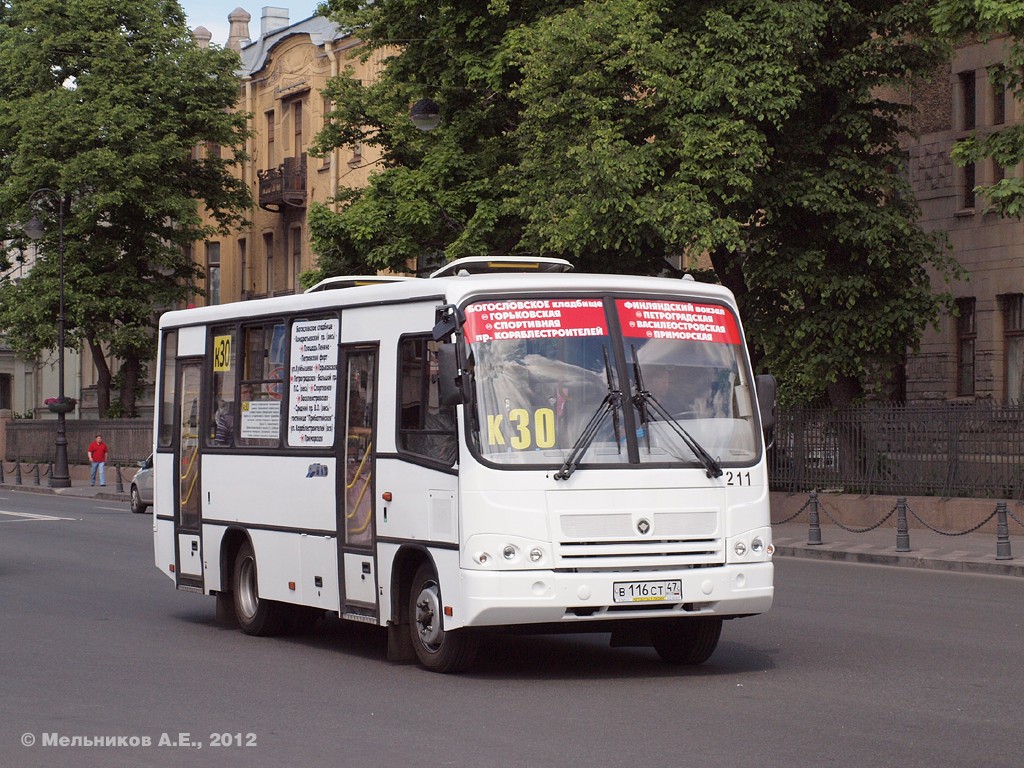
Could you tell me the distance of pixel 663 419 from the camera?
37.3ft

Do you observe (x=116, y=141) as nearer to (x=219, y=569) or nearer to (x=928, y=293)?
(x=928, y=293)

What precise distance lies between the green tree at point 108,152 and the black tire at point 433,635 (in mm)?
43611

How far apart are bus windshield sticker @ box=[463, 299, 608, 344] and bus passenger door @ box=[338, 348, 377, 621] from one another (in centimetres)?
129

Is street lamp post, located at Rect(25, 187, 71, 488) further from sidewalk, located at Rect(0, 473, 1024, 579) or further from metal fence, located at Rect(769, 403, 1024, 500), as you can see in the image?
sidewalk, located at Rect(0, 473, 1024, 579)

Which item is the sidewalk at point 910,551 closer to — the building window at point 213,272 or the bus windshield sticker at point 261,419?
the bus windshield sticker at point 261,419

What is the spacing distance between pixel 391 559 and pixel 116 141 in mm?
44658

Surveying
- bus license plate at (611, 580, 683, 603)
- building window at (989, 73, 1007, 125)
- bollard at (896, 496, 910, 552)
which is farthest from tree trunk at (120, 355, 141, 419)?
bus license plate at (611, 580, 683, 603)

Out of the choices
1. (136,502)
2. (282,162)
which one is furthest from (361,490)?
(282,162)

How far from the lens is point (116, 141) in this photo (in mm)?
54094

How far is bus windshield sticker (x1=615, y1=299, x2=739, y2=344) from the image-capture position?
456 inches

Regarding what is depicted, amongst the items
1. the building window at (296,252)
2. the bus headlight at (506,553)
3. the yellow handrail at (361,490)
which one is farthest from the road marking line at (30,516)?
the bus headlight at (506,553)

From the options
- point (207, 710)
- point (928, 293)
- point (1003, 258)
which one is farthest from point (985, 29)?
point (207, 710)

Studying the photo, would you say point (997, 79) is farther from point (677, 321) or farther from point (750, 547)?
point (750, 547)

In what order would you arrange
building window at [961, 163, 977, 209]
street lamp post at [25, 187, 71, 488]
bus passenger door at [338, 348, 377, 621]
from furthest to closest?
street lamp post at [25, 187, 71, 488]
building window at [961, 163, 977, 209]
bus passenger door at [338, 348, 377, 621]
